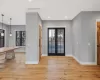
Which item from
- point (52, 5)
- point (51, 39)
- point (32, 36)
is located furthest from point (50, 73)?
point (51, 39)

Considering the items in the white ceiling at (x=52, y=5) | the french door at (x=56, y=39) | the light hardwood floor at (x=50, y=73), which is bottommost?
the light hardwood floor at (x=50, y=73)

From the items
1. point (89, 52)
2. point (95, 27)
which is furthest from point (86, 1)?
point (89, 52)

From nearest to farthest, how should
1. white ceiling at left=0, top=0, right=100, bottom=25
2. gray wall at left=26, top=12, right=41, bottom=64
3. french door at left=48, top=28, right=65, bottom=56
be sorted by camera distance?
white ceiling at left=0, top=0, right=100, bottom=25
gray wall at left=26, top=12, right=41, bottom=64
french door at left=48, top=28, right=65, bottom=56

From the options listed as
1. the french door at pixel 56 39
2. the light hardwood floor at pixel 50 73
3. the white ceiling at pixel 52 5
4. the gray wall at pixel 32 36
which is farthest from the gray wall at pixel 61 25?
the light hardwood floor at pixel 50 73

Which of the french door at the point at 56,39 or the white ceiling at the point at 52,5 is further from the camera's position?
the french door at the point at 56,39

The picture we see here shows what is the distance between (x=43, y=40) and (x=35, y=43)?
3026 mm

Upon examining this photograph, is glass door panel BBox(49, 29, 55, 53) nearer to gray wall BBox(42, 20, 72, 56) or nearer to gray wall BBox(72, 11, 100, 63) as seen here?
gray wall BBox(42, 20, 72, 56)

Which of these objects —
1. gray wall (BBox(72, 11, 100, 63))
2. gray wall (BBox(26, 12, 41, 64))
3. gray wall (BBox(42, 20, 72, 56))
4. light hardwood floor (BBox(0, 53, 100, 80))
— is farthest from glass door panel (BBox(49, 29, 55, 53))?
light hardwood floor (BBox(0, 53, 100, 80))

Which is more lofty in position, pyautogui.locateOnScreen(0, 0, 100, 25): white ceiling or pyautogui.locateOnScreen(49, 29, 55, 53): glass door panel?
pyautogui.locateOnScreen(0, 0, 100, 25): white ceiling

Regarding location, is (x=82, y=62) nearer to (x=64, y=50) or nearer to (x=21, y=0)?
(x=64, y=50)

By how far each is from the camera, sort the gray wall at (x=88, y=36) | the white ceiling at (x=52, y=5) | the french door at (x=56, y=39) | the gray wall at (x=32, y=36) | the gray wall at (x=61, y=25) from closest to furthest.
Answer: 1. the white ceiling at (x=52, y=5)
2. the gray wall at (x=88, y=36)
3. the gray wall at (x=32, y=36)
4. the gray wall at (x=61, y=25)
5. the french door at (x=56, y=39)

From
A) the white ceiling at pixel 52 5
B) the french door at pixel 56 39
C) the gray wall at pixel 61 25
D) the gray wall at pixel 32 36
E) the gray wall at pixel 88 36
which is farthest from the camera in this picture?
the french door at pixel 56 39

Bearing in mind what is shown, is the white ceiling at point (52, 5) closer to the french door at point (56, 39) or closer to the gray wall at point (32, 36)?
the gray wall at point (32, 36)

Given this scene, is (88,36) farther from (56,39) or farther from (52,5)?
(56,39)
